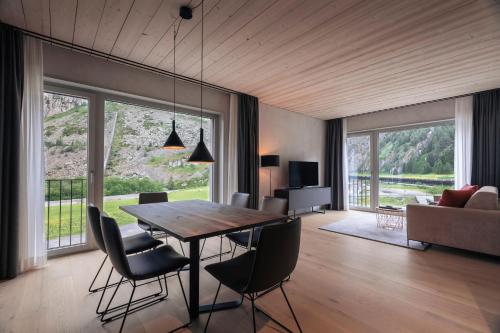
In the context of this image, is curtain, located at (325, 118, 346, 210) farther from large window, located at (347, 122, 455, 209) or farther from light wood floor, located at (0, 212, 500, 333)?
light wood floor, located at (0, 212, 500, 333)

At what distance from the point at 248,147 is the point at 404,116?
3.84 meters

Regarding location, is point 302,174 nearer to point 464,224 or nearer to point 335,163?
point 335,163

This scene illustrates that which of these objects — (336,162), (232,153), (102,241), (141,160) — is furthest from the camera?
(336,162)

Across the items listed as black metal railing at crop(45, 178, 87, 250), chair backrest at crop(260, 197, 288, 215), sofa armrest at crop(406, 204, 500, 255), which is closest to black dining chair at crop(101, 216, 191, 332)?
chair backrest at crop(260, 197, 288, 215)

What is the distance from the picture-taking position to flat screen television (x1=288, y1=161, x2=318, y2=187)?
214 inches

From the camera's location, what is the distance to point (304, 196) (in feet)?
17.3

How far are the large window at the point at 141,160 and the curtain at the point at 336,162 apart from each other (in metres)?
3.95

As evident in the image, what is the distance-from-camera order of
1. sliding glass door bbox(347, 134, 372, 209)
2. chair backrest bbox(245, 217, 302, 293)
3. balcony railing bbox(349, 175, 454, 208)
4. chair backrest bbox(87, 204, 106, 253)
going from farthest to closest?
sliding glass door bbox(347, 134, 372, 209)
balcony railing bbox(349, 175, 454, 208)
chair backrest bbox(87, 204, 106, 253)
chair backrest bbox(245, 217, 302, 293)

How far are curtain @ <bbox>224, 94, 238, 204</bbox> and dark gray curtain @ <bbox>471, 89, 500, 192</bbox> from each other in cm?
460

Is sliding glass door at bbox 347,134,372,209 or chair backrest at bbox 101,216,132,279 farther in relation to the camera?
sliding glass door at bbox 347,134,372,209

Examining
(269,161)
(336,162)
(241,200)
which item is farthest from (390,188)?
(241,200)

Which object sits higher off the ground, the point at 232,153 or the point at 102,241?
the point at 232,153

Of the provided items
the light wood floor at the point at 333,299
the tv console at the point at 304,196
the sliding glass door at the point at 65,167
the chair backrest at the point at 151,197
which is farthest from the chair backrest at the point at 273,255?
the tv console at the point at 304,196

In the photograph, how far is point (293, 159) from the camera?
5.75 meters
